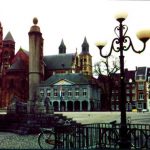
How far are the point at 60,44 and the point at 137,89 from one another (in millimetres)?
34859

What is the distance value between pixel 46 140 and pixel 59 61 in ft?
337

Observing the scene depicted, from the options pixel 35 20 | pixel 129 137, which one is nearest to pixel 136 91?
pixel 35 20

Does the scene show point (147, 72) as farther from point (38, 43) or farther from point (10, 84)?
point (38, 43)

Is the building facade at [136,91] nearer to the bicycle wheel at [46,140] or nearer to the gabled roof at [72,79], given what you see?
the gabled roof at [72,79]

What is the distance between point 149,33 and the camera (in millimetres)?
12891

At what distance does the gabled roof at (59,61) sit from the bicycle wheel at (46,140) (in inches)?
3900

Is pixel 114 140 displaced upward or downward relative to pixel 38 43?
downward

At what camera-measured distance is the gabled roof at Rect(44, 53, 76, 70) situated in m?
Answer: 117

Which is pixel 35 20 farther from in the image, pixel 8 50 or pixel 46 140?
pixel 8 50

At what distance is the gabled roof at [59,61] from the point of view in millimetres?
116869

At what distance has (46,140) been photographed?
50.9 feet

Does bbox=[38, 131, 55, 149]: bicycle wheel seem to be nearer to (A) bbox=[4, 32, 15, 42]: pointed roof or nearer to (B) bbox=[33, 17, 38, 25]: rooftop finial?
(B) bbox=[33, 17, 38, 25]: rooftop finial

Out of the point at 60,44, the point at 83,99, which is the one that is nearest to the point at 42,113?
the point at 83,99

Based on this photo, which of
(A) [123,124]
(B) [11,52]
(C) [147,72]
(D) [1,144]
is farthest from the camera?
(B) [11,52]
